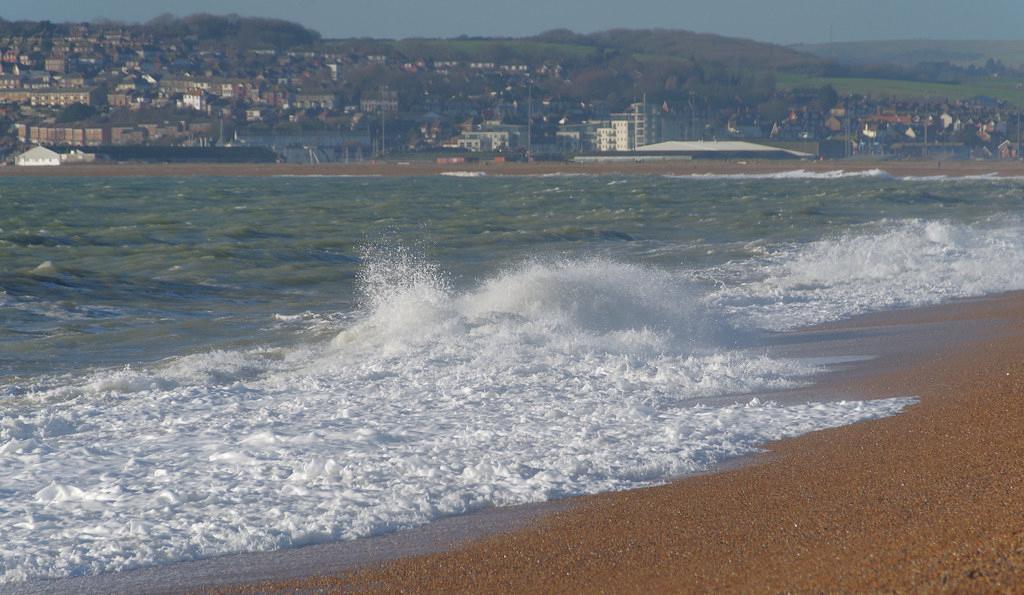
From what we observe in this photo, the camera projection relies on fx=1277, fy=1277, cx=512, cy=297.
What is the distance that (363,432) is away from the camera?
849 centimetres

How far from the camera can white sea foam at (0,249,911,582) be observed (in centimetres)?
655

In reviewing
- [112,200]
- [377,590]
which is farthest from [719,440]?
[112,200]

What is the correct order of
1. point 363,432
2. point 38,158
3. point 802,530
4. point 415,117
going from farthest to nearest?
point 415,117
point 38,158
point 363,432
point 802,530

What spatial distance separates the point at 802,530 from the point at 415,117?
161m

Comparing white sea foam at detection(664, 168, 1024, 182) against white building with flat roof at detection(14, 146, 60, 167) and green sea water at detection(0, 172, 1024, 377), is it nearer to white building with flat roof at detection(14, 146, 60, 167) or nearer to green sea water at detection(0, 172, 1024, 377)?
green sea water at detection(0, 172, 1024, 377)

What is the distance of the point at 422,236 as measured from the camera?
33250 millimetres

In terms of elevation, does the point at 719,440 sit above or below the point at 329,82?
below

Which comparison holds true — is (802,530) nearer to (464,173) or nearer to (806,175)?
(806,175)

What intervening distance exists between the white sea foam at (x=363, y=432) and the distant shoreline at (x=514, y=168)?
3635 inches

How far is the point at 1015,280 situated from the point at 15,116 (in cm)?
15037

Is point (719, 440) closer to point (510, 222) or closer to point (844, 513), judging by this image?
point (844, 513)

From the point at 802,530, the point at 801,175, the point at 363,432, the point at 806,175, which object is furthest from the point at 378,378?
the point at 801,175

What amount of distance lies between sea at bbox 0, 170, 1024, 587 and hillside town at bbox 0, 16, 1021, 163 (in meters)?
102

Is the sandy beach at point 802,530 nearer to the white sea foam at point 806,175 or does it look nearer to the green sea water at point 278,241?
the green sea water at point 278,241
